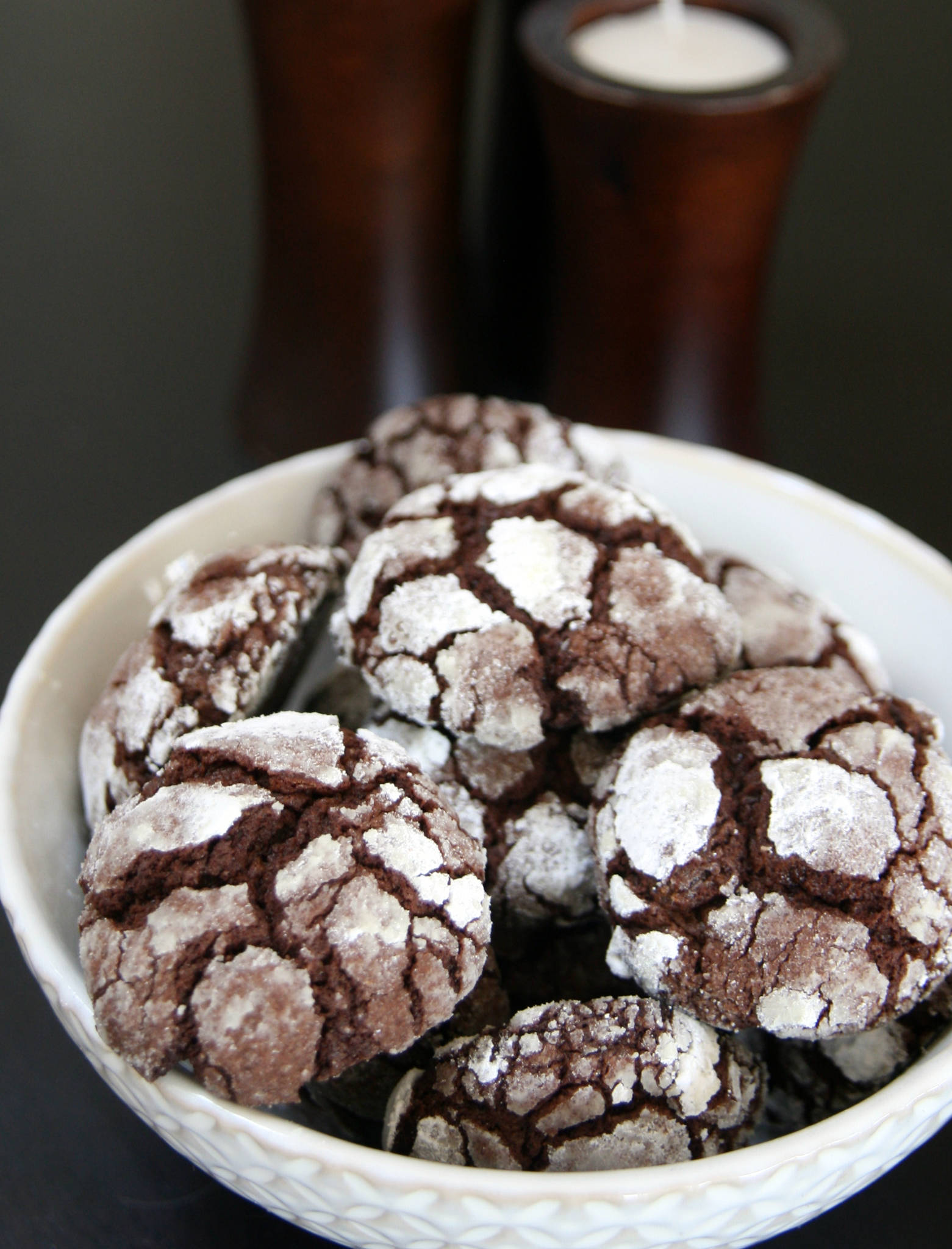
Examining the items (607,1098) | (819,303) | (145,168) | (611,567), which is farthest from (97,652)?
(145,168)

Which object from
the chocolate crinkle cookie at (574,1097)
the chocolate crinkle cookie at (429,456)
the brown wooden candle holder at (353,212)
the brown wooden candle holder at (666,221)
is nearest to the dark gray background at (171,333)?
the brown wooden candle holder at (353,212)

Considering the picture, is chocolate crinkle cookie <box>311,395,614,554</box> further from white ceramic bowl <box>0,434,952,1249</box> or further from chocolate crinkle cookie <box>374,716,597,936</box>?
chocolate crinkle cookie <box>374,716,597,936</box>

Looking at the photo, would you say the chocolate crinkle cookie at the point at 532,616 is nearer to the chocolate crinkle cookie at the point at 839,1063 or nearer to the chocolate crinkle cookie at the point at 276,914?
the chocolate crinkle cookie at the point at 276,914

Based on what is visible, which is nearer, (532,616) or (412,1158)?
(412,1158)

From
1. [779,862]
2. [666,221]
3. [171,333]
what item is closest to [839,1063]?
[779,862]

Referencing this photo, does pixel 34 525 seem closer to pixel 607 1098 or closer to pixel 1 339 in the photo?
pixel 1 339

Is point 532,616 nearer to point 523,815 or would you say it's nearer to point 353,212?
point 523,815
